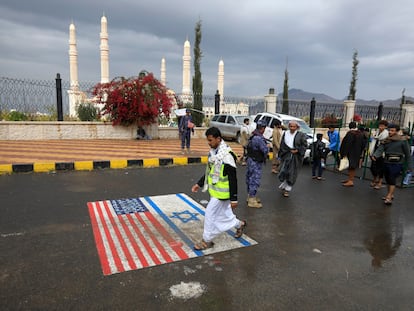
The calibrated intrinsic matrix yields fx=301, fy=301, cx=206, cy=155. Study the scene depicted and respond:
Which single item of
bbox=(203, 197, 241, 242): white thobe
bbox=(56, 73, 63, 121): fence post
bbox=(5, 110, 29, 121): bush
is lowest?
bbox=(203, 197, 241, 242): white thobe

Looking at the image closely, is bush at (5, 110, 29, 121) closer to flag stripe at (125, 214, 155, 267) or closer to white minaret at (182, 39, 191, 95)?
flag stripe at (125, 214, 155, 267)

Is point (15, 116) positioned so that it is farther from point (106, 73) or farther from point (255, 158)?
point (106, 73)

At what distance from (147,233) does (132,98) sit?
10644 millimetres

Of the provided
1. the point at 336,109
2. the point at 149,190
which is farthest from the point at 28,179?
the point at 336,109

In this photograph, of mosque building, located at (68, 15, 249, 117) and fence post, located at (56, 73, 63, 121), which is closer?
fence post, located at (56, 73, 63, 121)

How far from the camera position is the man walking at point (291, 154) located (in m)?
6.42

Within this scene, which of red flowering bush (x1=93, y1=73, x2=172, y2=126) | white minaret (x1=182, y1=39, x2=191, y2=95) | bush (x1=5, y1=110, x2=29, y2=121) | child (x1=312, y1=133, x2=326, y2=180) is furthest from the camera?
white minaret (x1=182, y1=39, x2=191, y2=95)

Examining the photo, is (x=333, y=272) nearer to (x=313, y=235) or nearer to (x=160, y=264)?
(x=313, y=235)

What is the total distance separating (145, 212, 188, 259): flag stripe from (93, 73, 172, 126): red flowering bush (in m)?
9.59

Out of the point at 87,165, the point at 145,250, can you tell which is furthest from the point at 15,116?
the point at 145,250

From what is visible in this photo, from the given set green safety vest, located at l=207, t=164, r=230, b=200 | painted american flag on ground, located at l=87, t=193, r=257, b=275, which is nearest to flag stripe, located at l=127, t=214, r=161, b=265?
painted american flag on ground, located at l=87, t=193, r=257, b=275

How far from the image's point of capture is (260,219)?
5.06 m

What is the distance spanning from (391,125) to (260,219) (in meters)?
3.53

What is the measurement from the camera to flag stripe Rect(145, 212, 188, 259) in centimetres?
371
